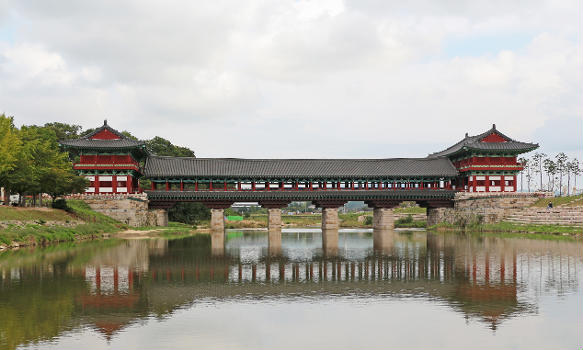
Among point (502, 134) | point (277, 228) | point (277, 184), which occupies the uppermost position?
point (502, 134)

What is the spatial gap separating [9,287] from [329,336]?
51.2ft

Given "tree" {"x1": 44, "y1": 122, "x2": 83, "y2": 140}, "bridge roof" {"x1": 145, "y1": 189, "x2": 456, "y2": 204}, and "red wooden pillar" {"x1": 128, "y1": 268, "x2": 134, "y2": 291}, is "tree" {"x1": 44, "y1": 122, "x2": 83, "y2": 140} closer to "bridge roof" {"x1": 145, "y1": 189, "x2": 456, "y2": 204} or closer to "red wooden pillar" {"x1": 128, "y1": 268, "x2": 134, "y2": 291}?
"bridge roof" {"x1": 145, "y1": 189, "x2": 456, "y2": 204}

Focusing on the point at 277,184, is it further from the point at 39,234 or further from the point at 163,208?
the point at 39,234

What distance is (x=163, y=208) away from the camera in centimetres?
8006

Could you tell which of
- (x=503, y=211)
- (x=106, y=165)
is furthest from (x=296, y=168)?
(x=503, y=211)

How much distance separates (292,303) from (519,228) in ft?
162

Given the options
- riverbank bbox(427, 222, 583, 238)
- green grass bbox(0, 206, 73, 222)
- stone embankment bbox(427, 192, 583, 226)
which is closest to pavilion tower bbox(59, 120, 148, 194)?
green grass bbox(0, 206, 73, 222)

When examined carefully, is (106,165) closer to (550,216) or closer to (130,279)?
(130,279)

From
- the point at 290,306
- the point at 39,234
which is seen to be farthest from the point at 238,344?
the point at 39,234

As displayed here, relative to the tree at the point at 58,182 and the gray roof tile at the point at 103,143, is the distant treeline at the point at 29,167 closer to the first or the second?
the tree at the point at 58,182

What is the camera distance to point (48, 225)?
51188 mm

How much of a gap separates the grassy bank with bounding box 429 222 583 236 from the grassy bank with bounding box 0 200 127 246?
4525 cm

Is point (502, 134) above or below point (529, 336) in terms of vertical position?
above

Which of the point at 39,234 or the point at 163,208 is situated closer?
the point at 39,234
